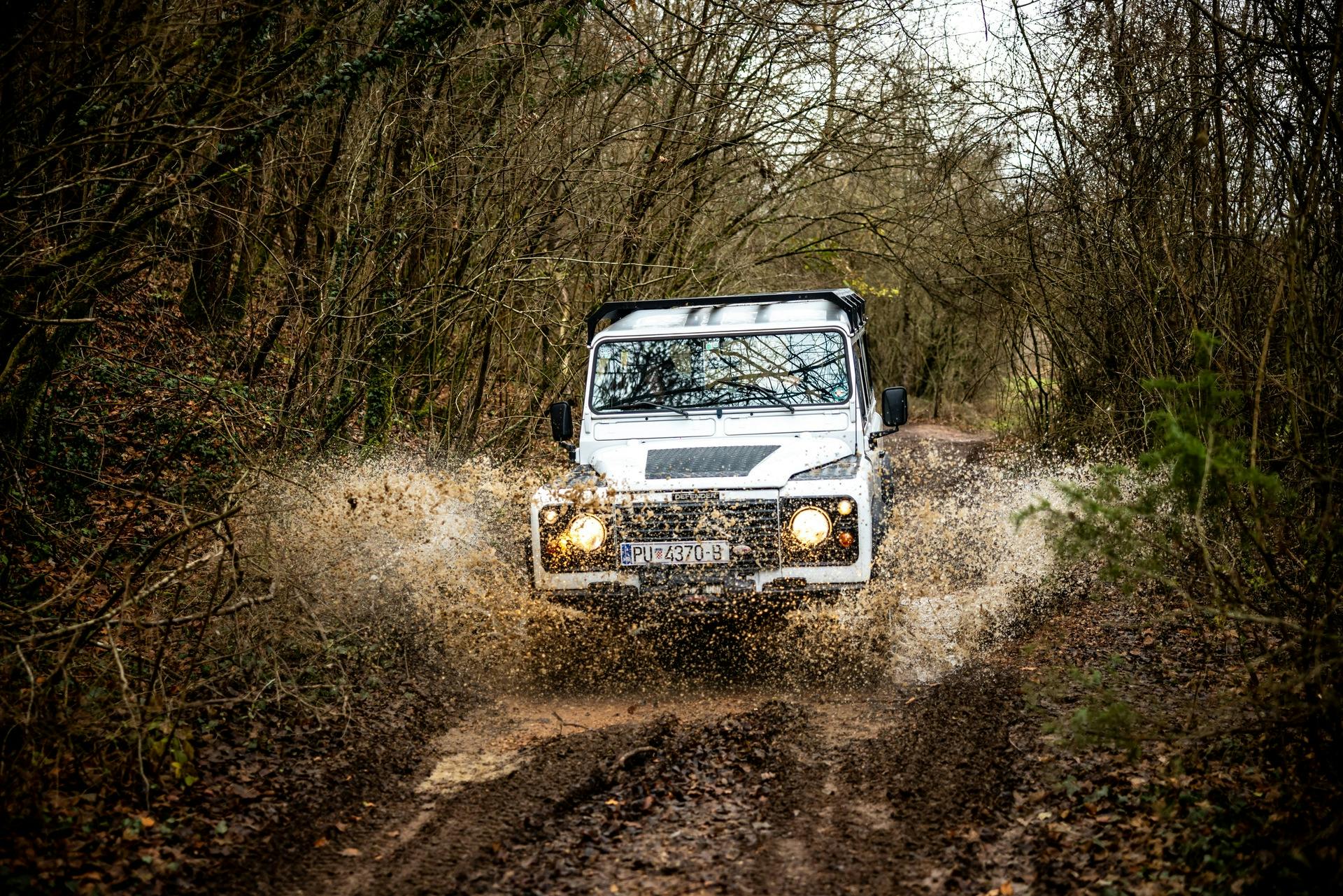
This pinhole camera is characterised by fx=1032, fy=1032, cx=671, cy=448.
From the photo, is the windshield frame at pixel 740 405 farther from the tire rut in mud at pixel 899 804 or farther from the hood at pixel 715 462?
the tire rut in mud at pixel 899 804

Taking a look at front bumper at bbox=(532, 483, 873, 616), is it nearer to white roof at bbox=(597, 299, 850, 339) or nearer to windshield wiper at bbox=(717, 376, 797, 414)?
windshield wiper at bbox=(717, 376, 797, 414)

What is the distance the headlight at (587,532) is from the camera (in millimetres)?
5930

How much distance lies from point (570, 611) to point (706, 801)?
1.90 meters

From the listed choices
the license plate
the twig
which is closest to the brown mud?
the license plate

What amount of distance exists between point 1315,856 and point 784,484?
3.18 metres

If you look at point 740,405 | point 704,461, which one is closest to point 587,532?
point 704,461

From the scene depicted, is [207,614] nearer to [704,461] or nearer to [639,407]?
[704,461]

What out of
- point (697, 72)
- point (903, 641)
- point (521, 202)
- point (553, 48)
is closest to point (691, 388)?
point (903, 641)

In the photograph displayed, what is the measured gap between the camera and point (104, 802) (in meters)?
4.09

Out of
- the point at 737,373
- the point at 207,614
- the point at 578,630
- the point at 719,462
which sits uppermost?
the point at 737,373

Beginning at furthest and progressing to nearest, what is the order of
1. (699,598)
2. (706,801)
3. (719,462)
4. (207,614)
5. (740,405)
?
(740,405) < (719,462) < (699,598) < (207,614) < (706,801)

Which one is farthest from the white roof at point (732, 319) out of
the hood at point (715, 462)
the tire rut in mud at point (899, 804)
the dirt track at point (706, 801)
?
the tire rut in mud at point (899, 804)

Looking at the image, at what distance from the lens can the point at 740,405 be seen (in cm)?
714

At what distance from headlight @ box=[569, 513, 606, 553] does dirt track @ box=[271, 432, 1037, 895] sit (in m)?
0.86
